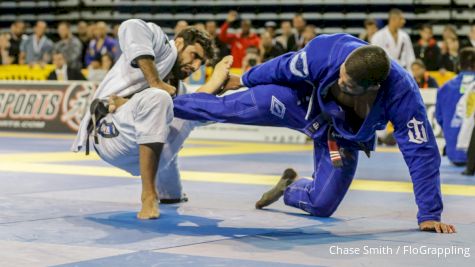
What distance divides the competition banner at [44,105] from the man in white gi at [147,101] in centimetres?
1024

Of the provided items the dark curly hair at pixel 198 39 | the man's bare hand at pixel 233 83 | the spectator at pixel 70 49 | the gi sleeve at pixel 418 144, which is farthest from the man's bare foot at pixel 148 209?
the spectator at pixel 70 49

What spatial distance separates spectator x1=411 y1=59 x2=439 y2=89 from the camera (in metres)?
15.4

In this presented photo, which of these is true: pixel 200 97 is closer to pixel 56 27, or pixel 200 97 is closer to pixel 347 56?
pixel 347 56

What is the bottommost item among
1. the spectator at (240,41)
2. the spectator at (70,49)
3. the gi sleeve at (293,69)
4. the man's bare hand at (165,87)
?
the spectator at (70,49)

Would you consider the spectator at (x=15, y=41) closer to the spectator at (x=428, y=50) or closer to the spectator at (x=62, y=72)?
the spectator at (x=62, y=72)

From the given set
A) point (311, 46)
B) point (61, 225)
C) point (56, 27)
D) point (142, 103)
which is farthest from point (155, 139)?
point (56, 27)

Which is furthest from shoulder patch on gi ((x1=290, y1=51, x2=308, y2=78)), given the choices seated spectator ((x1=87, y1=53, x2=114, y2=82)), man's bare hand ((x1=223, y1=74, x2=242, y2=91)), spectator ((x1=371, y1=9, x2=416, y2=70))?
seated spectator ((x1=87, y1=53, x2=114, y2=82))

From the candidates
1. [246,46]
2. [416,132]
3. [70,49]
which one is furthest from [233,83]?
[70,49]

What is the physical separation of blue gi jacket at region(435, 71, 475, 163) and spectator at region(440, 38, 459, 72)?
4.85 meters

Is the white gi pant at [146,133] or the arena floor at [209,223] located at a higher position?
the white gi pant at [146,133]

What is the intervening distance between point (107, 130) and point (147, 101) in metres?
0.58

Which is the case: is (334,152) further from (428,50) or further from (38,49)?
(38,49)

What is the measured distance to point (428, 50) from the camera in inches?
680

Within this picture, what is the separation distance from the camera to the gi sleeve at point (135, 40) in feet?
20.2
